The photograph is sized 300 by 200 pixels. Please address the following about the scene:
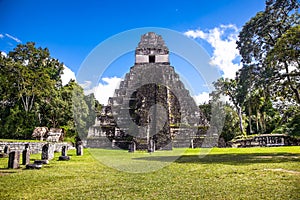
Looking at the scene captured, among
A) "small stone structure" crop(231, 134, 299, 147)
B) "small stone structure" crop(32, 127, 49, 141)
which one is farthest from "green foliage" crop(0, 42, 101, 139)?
"small stone structure" crop(231, 134, 299, 147)

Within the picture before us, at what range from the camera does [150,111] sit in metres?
20.0

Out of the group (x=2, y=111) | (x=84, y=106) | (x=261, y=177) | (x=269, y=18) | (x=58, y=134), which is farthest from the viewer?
(x=84, y=106)

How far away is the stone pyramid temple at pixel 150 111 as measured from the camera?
1917 cm

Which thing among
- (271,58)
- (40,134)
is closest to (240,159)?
(271,58)

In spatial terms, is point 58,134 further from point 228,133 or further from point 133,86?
point 228,133

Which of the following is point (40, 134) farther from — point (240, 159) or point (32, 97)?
point (240, 159)

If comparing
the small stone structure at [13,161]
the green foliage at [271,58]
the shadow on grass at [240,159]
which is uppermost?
the green foliage at [271,58]

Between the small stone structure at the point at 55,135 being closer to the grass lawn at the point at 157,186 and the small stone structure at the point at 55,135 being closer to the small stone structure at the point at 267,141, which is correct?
the small stone structure at the point at 267,141

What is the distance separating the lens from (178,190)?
462 cm

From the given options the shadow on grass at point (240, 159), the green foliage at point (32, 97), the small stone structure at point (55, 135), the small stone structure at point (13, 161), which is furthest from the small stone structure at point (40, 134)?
the small stone structure at point (13, 161)

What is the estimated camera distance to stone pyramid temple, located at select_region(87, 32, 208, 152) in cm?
1917

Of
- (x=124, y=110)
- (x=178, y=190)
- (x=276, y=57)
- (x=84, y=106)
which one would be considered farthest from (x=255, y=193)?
(x=84, y=106)

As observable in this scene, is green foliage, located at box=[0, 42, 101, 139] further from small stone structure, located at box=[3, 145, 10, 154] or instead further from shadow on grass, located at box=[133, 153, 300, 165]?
shadow on grass, located at box=[133, 153, 300, 165]

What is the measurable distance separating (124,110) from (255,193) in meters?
19.9
